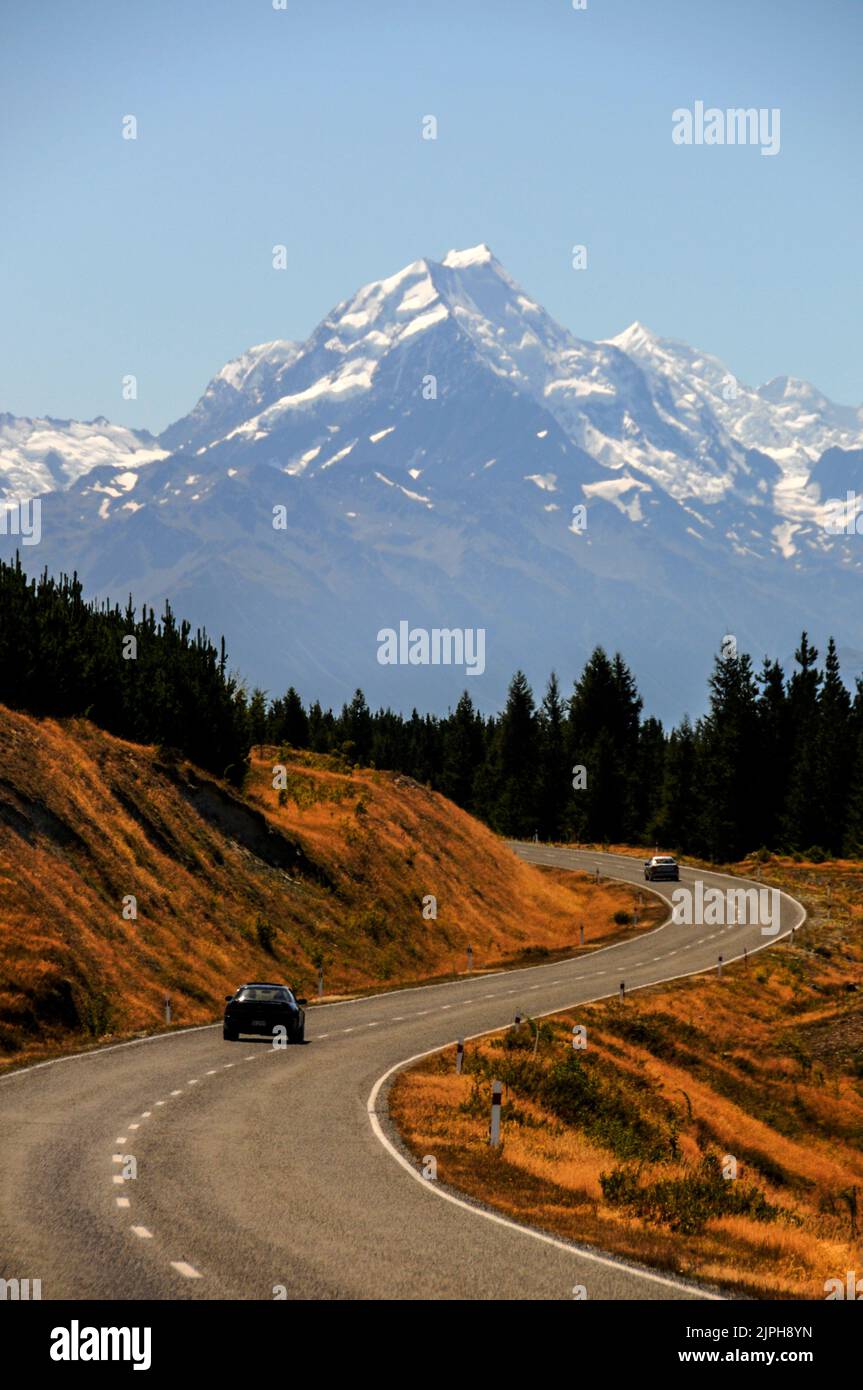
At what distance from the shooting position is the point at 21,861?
1683 inches

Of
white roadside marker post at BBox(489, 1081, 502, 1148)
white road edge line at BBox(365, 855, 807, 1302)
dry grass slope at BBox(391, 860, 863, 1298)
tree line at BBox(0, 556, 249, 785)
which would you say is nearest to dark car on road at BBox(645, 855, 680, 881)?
dry grass slope at BBox(391, 860, 863, 1298)

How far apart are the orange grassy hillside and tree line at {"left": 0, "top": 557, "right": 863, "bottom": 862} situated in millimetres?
3998

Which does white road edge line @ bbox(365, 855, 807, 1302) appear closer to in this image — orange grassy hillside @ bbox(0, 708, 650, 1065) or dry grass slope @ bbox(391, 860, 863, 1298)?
dry grass slope @ bbox(391, 860, 863, 1298)

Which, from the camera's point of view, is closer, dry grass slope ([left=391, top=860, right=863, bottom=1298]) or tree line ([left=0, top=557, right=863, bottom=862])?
dry grass slope ([left=391, top=860, right=863, bottom=1298])

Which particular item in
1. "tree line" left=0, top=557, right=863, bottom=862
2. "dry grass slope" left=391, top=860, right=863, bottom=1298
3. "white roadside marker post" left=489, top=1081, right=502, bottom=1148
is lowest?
"dry grass slope" left=391, top=860, right=863, bottom=1298

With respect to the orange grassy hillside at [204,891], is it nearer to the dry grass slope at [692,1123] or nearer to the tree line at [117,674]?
the tree line at [117,674]

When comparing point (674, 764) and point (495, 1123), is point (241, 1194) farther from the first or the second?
point (674, 764)

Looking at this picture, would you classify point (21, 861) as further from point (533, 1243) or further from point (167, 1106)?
point (533, 1243)

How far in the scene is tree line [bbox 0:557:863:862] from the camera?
63688mm

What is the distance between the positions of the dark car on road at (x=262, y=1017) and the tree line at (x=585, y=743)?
27.0 m

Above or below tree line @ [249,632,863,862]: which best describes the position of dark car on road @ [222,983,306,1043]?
below

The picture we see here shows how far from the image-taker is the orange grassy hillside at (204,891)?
127 ft

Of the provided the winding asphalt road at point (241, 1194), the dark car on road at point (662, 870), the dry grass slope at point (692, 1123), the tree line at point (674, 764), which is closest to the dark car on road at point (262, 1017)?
the winding asphalt road at point (241, 1194)
